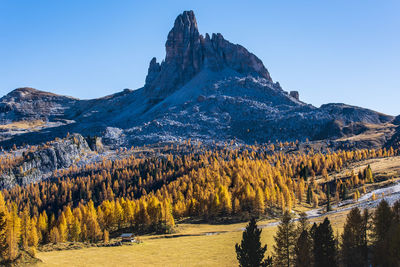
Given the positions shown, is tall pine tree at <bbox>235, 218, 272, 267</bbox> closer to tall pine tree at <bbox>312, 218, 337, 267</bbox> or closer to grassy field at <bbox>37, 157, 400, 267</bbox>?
tall pine tree at <bbox>312, 218, 337, 267</bbox>

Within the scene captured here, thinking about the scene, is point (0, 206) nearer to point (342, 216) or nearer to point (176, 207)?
point (176, 207)

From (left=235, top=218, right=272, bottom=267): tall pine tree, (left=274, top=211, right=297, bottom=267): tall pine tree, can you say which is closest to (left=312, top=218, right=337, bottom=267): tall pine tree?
(left=274, top=211, right=297, bottom=267): tall pine tree

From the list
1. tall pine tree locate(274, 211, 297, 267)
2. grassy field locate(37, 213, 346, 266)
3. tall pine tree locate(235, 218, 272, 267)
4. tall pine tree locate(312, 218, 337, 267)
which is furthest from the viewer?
grassy field locate(37, 213, 346, 266)

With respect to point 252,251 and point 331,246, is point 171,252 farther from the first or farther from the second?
point 331,246

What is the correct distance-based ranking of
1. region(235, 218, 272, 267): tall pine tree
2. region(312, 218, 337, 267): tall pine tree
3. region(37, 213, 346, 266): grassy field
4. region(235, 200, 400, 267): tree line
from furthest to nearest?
region(37, 213, 346, 266): grassy field < region(235, 218, 272, 267): tall pine tree < region(312, 218, 337, 267): tall pine tree < region(235, 200, 400, 267): tree line

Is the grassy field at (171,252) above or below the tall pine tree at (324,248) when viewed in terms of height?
below

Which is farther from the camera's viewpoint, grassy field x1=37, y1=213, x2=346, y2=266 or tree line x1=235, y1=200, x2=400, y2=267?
grassy field x1=37, y1=213, x2=346, y2=266

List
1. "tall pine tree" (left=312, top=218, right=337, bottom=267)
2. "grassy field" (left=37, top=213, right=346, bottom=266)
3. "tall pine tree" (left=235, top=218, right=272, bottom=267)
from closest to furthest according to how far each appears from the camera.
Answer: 1. "tall pine tree" (left=312, top=218, right=337, bottom=267)
2. "tall pine tree" (left=235, top=218, right=272, bottom=267)
3. "grassy field" (left=37, top=213, right=346, bottom=266)

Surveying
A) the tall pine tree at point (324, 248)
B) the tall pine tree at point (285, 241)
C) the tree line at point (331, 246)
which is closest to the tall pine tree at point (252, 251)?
the tree line at point (331, 246)

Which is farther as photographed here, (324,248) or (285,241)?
(285,241)

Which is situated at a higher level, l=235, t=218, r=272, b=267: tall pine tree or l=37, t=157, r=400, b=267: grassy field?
l=235, t=218, r=272, b=267: tall pine tree

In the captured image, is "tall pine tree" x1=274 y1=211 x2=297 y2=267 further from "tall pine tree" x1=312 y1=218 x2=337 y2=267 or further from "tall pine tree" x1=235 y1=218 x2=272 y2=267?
"tall pine tree" x1=312 y1=218 x2=337 y2=267

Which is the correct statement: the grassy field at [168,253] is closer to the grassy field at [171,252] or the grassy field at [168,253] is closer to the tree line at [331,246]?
the grassy field at [171,252]

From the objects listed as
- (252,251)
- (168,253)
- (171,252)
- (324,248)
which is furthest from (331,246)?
(171,252)
